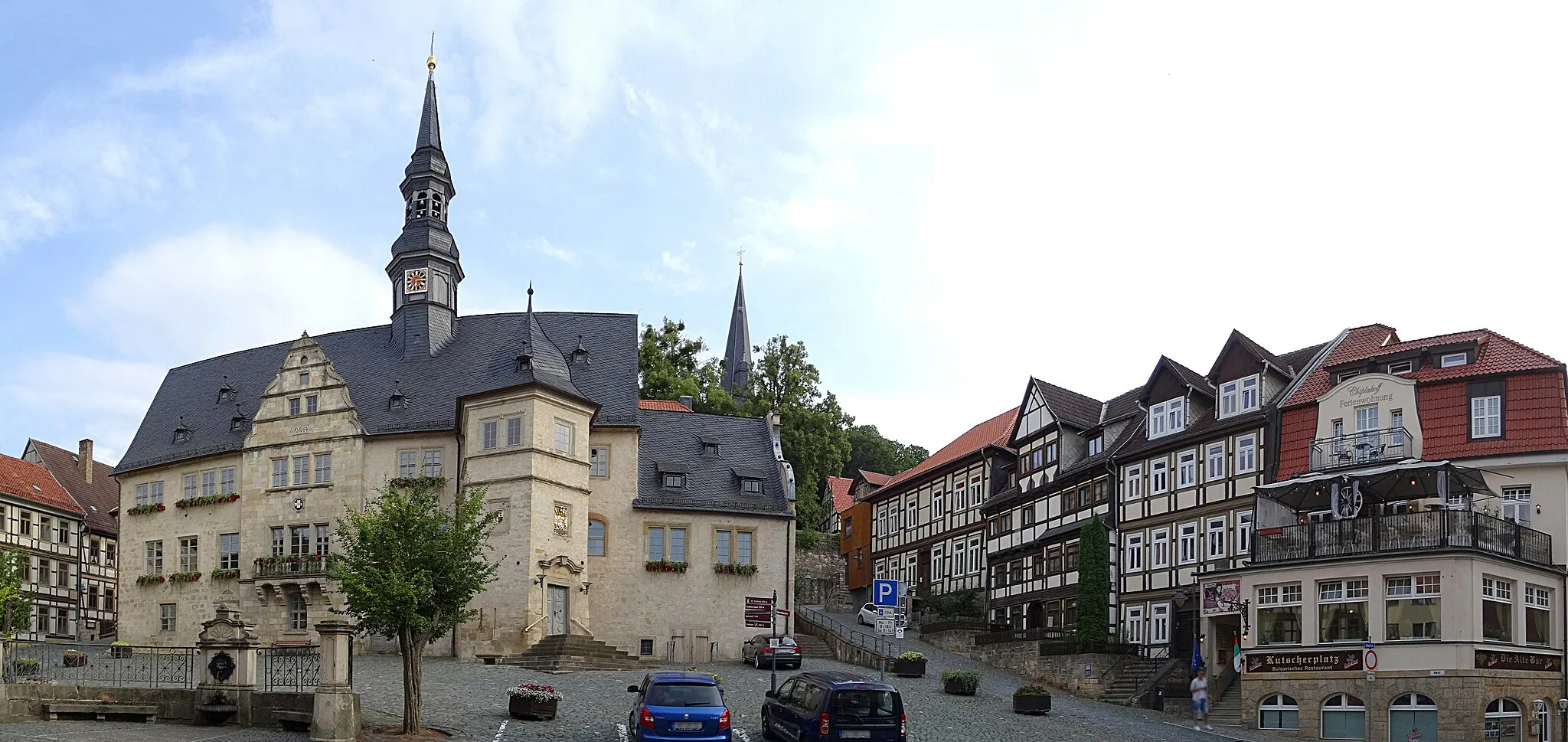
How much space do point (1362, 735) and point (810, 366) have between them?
46686 mm

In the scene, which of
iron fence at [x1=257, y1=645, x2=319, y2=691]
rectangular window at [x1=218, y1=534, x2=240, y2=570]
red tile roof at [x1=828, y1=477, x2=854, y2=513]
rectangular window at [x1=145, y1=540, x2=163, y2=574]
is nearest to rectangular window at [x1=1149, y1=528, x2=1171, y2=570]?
iron fence at [x1=257, y1=645, x2=319, y2=691]

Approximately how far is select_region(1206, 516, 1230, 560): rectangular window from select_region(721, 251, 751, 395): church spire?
197 ft

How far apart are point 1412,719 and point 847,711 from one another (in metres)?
16.7

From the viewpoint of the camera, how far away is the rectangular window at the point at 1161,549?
46.2 m

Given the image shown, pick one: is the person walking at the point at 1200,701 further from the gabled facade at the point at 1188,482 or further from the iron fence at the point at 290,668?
the iron fence at the point at 290,668

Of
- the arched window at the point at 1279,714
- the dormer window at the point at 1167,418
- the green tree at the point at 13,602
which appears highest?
the dormer window at the point at 1167,418

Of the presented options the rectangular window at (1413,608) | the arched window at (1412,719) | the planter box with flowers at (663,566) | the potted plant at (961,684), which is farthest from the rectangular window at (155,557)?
the arched window at (1412,719)

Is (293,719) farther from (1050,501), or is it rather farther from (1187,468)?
(1050,501)

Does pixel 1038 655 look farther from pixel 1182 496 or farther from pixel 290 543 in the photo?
pixel 290 543

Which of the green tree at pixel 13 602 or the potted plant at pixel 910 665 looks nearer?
the green tree at pixel 13 602

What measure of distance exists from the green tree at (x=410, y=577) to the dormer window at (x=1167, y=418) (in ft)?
80.8

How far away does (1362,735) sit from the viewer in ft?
117

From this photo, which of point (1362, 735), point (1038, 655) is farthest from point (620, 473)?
point (1362, 735)

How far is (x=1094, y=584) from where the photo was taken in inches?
1903
